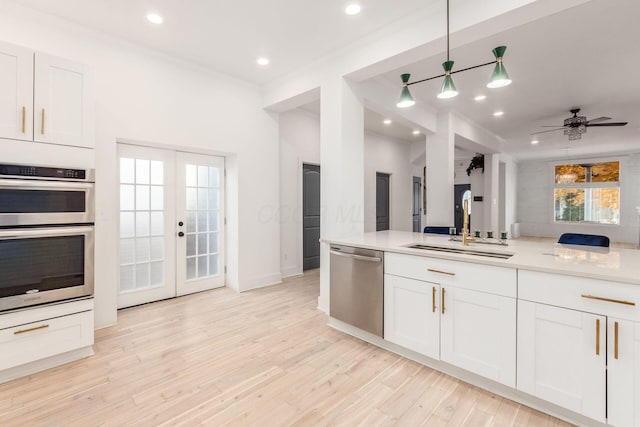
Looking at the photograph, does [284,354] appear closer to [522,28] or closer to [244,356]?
[244,356]

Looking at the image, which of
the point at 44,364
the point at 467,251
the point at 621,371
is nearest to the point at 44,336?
the point at 44,364

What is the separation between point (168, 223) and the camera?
154 inches

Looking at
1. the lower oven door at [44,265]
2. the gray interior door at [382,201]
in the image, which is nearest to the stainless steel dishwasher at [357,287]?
the lower oven door at [44,265]

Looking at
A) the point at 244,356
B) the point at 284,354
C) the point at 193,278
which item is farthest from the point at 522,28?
the point at 193,278

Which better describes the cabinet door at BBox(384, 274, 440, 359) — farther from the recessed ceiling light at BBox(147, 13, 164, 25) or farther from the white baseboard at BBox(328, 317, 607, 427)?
the recessed ceiling light at BBox(147, 13, 164, 25)

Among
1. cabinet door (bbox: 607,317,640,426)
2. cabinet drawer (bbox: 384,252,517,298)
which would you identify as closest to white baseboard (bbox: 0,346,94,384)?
cabinet drawer (bbox: 384,252,517,298)

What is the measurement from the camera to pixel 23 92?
2270mm

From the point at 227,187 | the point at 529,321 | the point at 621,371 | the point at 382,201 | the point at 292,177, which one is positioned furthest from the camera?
the point at 382,201

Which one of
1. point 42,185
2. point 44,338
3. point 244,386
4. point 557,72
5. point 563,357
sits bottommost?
point 244,386

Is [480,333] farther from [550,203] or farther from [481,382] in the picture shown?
[550,203]

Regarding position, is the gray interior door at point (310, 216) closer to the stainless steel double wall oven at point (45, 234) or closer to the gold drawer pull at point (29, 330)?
the stainless steel double wall oven at point (45, 234)

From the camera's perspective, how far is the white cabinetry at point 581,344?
5.09 ft

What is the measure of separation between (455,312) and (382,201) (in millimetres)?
5482

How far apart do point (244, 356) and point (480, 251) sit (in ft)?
6.97
